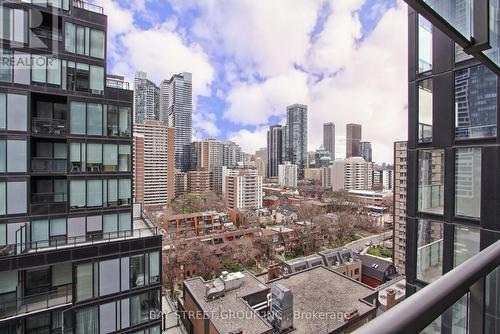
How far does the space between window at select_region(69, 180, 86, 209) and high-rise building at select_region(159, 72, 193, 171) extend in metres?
36.4

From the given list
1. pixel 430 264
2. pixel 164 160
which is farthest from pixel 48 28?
pixel 164 160

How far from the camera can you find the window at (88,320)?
451cm

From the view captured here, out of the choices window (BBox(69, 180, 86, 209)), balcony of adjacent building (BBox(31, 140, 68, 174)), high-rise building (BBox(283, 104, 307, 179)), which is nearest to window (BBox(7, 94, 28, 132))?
balcony of adjacent building (BBox(31, 140, 68, 174))

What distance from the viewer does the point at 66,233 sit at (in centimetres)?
511

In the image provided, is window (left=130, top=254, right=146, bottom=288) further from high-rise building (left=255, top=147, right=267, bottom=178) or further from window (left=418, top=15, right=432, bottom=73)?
high-rise building (left=255, top=147, right=267, bottom=178)

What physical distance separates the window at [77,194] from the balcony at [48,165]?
0.34 m

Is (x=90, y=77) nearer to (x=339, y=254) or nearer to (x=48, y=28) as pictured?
(x=48, y=28)

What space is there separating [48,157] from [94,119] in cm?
117

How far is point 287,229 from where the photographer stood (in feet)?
62.9

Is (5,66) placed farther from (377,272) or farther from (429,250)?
(377,272)

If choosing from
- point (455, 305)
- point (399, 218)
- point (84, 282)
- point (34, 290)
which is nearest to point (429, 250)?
point (455, 305)

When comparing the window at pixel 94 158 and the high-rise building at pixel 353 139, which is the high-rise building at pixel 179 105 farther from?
the window at pixel 94 158

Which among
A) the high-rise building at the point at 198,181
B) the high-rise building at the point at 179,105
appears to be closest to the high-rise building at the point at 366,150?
the high-rise building at the point at 179,105

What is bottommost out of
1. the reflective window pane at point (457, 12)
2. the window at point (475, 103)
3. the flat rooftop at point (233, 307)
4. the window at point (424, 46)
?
the flat rooftop at point (233, 307)
